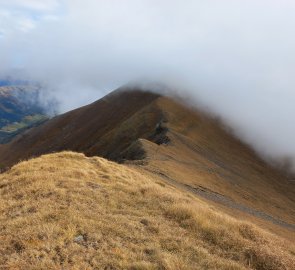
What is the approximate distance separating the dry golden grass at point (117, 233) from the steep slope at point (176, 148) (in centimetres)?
1834

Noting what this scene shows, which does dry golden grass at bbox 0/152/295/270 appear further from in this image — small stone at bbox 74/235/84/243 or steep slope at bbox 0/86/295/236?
steep slope at bbox 0/86/295/236

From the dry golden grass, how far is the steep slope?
60.2 ft

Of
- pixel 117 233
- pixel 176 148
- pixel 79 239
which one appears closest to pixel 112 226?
pixel 117 233

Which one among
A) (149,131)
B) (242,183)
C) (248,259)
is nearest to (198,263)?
(248,259)

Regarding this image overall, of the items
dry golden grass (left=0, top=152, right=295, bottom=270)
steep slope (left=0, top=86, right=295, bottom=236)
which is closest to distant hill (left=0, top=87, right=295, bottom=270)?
dry golden grass (left=0, top=152, right=295, bottom=270)

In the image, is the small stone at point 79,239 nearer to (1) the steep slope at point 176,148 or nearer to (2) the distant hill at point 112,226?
(2) the distant hill at point 112,226

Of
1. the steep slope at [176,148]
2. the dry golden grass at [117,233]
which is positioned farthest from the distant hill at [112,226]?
the steep slope at [176,148]

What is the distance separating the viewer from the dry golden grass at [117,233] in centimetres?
1284

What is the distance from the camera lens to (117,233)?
1480 cm

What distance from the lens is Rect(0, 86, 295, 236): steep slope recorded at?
47328mm

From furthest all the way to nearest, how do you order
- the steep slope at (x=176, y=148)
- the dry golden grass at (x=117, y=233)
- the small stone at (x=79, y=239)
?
the steep slope at (x=176, y=148)
the small stone at (x=79, y=239)
the dry golden grass at (x=117, y=233)

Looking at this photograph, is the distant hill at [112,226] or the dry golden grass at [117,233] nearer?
the dry golden grass at [117,233]

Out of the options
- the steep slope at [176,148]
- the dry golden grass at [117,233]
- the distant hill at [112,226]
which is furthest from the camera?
the steep slope at [176,148]

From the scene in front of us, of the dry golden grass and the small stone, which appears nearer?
the dry golden grass
